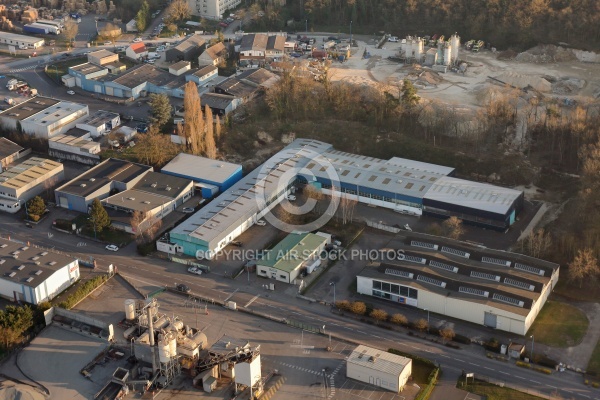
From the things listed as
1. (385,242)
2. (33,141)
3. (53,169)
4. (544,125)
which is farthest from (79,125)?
(544,125)

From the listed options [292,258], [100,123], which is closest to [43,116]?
[100,123]

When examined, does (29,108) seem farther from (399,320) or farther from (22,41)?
(399,320)

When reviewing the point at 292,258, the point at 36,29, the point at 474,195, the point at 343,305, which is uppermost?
the point at 36,29

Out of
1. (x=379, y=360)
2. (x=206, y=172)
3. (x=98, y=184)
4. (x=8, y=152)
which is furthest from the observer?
(x=8, y=152)

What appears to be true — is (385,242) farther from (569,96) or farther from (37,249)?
(569,96)

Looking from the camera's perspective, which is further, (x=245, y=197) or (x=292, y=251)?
(x=245, y=197)

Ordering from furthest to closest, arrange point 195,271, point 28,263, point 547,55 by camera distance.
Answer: point 547,55, point 195,271, point 28,263

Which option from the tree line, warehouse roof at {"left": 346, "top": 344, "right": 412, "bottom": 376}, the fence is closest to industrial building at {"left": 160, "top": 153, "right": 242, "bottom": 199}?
the fence
